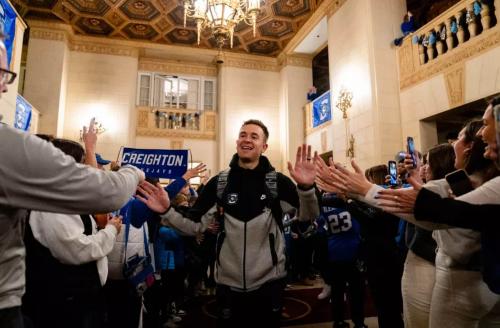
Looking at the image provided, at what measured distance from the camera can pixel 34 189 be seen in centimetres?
108

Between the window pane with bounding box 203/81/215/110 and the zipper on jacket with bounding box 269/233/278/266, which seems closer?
the zipper on jacket with bounding box 269/233/278/266

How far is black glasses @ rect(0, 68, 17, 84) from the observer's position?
1.08 metres

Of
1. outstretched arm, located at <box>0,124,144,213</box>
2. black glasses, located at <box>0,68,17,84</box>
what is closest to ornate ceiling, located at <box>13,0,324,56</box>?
black glasses, located at <box>0,68,17,84</box>

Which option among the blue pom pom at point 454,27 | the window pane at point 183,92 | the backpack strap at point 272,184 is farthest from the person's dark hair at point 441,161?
the window pane at point 183,92

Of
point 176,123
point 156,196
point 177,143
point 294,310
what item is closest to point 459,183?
point 156,196

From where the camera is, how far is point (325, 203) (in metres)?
3.41

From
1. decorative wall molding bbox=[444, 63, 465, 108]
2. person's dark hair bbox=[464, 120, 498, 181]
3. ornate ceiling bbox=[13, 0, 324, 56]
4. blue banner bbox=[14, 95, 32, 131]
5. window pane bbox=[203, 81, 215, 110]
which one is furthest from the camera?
window pane bbox=[203, 81, 215, 110]

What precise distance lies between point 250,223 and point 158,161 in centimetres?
86

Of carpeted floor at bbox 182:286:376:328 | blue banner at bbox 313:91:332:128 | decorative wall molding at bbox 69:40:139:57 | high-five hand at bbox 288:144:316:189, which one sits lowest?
carpeted floor at bbox 182:286:376:328

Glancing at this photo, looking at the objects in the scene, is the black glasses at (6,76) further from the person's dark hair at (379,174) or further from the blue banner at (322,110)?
the blue banner at (322,110)

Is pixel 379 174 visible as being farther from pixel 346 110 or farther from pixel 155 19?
pixel 155 19

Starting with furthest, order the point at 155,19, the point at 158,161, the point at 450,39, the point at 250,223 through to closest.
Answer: the point at 155,19
the point at 450,39
the point at 158,161
the point at 250,223

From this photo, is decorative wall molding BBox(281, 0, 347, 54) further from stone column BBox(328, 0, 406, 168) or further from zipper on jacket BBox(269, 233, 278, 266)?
zipper on jacket BBox(269, 233, 278, 266)

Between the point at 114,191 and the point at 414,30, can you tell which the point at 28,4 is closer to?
the point at 414,30
